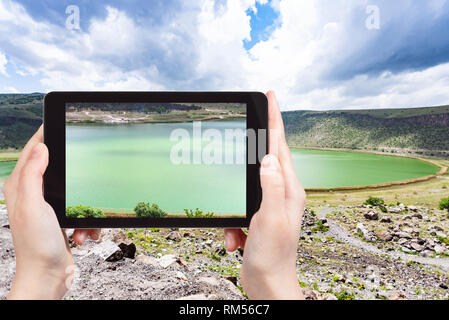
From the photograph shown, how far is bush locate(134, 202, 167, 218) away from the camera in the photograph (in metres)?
0.82

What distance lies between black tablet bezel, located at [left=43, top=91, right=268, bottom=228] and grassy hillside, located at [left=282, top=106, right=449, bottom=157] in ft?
65.3

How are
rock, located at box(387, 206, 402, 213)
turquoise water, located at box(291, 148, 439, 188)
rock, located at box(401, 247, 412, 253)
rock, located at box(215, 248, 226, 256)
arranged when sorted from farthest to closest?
turquoise water, located at box(291, 148, 439, 188), rock, located at box(387, 206, 402, 213), rock, located at box(401, 247, 412, 253), rock, located at box(215, 248, 226, 256)

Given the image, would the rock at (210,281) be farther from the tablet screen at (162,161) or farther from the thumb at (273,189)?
the thumb at (273,189)

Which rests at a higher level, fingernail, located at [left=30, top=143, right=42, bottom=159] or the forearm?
fingernail, located at [left=30, top=143, right=42, bottom=159]

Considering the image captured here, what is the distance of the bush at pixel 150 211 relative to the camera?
82cm

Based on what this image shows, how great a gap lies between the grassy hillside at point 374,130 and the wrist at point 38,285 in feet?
65.8

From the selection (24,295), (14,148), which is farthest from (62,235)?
(14,148)

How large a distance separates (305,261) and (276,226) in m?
3.62

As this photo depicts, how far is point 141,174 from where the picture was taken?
115 centimetres

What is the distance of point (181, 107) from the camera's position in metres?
0.84

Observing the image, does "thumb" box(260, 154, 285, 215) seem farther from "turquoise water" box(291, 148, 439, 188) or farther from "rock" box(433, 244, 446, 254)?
"turquoise water" box(291, 148, 439, 188)

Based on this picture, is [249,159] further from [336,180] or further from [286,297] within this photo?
[336,180]

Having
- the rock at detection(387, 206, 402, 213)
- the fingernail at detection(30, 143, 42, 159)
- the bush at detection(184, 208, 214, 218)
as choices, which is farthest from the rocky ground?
the fingernail at detection(30, 143, 42, 159)

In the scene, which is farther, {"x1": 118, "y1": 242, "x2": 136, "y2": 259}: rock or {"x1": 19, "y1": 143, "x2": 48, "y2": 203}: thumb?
{"x1": 118, "y1": 242, "x2": 136, "y2": 259}: rock
